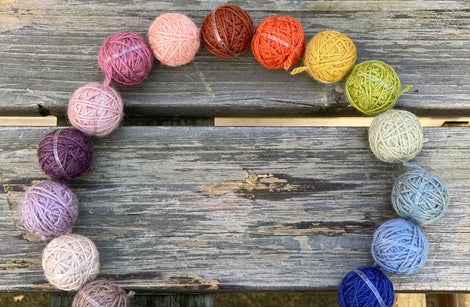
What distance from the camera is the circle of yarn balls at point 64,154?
0.96m

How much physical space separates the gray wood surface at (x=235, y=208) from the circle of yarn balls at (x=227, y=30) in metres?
0.19

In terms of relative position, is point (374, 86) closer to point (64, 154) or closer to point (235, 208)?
point (235, 208)

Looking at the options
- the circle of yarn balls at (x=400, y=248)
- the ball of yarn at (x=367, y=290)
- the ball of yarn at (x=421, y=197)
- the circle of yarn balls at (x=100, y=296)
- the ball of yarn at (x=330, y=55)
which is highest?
the ball of yarn at (x=330, y=55)

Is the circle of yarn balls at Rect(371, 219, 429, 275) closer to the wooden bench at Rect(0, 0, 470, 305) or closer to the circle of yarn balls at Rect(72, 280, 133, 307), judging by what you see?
the wooden bench at Rect(0, 0, 470, 305)

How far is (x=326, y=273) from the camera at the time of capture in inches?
40.8

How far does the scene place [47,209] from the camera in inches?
37.2

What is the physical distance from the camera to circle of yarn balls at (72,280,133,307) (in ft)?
3.09

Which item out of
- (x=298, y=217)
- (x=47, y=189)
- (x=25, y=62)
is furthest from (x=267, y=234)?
(x=25, y=62)

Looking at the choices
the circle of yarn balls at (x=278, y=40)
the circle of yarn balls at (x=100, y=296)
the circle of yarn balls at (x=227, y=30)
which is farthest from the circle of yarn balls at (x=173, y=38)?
the circle of yarn balls at (x=100, y=296)

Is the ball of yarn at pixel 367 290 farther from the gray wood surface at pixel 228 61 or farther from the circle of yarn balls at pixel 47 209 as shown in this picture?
the circle of yarn balls at pixel 47 209

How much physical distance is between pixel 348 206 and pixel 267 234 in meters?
0.19

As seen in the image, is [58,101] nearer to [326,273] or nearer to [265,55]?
[265,55]

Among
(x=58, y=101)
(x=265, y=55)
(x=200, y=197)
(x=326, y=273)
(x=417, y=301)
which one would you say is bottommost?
(x=417, y=301)

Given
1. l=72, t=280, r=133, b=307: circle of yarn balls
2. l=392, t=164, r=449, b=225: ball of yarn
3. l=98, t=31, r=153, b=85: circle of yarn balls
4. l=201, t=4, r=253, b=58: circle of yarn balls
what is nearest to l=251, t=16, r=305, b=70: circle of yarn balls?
l=201, t=4, r=253, b=58: circle of yarn balls
